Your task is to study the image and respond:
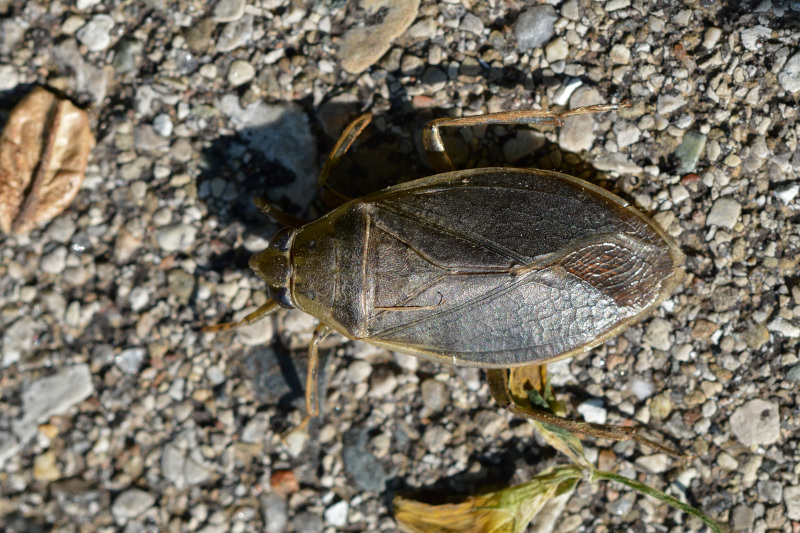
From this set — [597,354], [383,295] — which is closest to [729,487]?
[597,354]

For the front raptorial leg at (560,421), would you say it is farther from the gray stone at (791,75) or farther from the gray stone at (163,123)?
the gray stone at (163,123)

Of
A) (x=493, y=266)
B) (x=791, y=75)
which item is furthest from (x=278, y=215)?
(x=791, y=75)

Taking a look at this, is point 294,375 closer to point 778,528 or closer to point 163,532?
point 163,532

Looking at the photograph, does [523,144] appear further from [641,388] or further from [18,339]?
[18,339]

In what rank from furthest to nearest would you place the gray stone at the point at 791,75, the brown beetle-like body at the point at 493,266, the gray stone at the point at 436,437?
1. the gray stone at the point at 436,437
2. the gray stone at the point at 791,75
3. the brown beetle-like body at the point at 493,266

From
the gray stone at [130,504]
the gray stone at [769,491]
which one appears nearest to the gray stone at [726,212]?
the gray stone at [769,491]

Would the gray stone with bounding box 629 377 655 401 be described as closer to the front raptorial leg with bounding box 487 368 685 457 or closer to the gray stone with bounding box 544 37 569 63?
the front raptorial leg with bounding box 487 368 685 457

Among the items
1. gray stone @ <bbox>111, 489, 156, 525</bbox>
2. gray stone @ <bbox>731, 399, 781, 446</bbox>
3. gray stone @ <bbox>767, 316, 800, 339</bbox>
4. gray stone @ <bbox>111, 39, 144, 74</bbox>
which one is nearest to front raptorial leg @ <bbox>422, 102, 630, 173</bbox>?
gray stone @ <bbox>767, 316, 800, 339</bbox>
